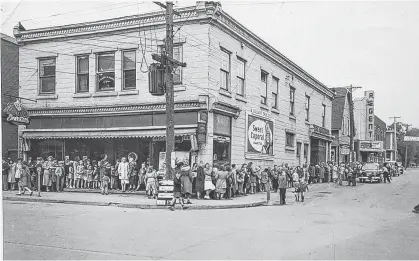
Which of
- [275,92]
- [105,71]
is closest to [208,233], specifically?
[105,71]

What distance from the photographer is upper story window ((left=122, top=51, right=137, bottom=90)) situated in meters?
20.7

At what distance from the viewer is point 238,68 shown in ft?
72.8

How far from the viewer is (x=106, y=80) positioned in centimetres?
2133

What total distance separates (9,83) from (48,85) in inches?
109

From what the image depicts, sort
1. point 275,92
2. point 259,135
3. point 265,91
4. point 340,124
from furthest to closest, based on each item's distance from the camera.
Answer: point 340,124 < point 275,92 < point 265,91 < point 259,135

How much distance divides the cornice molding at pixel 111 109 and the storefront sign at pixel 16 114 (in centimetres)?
90

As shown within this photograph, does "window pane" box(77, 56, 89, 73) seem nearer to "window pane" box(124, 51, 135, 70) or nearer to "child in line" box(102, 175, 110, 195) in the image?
"window pane" box(124, 51, 135, 70)

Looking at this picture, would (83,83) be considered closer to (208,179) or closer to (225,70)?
(225,70)

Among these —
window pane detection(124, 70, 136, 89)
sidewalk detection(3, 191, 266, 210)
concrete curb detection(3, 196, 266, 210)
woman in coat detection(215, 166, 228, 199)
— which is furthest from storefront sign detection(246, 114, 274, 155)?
window pane detection(124, 70, 136, 89)

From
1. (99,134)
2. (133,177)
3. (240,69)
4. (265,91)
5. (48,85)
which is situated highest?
(240,69)

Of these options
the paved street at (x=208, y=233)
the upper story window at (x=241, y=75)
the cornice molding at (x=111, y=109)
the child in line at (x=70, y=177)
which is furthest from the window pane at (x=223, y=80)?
the child in line at (x=70, y=177)

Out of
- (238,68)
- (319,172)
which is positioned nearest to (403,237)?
(238,68)

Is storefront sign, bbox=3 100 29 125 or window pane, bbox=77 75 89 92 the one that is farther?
window pane, bbox=77 75 89 92

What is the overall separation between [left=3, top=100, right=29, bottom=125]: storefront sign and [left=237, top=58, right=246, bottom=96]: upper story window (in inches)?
419
